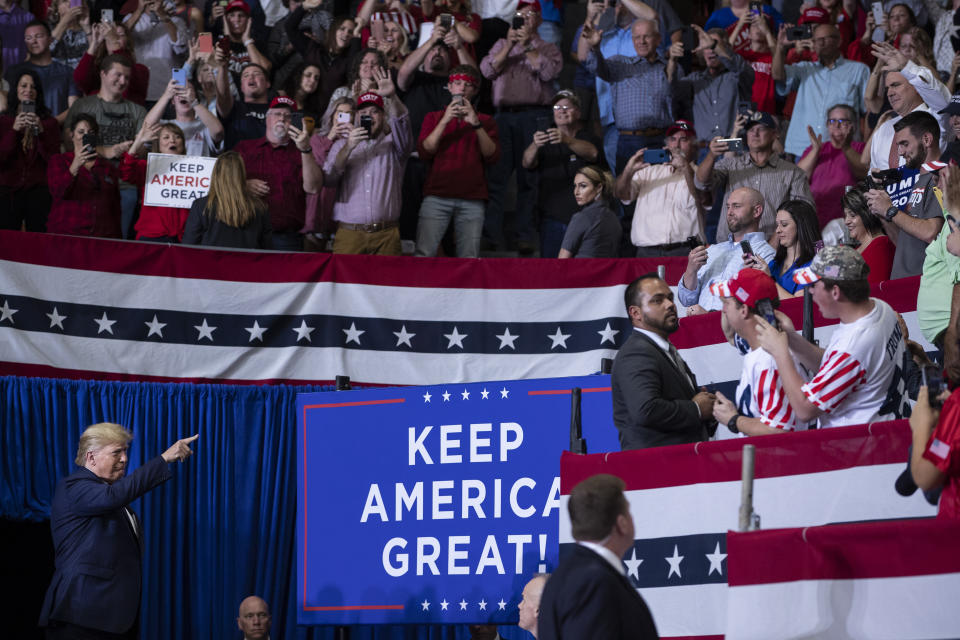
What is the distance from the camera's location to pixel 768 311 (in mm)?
5555

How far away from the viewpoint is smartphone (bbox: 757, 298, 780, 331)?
5543 mm

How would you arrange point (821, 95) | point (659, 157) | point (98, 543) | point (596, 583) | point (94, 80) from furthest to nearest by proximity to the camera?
1. point (94, 80)
2. point (821, 95)
3. point (659, 157)
4. point (98, 543)
5. point (596, 583)

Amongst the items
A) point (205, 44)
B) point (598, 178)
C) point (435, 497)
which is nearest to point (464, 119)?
point (598, 178)

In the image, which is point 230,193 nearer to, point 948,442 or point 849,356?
point 849,356

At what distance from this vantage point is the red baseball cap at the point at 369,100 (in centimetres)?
1056

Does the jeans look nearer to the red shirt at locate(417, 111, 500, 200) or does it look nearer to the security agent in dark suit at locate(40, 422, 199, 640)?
the red shirt at locate(417, 111, 500, 200)

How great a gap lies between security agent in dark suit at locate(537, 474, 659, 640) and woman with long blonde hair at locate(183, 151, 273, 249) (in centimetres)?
600

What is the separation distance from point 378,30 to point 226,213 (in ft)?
11.1

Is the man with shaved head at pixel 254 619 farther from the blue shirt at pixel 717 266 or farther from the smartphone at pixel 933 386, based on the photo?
the smartphone at pixel 933 386

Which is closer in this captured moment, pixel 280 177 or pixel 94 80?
pixel 280 177

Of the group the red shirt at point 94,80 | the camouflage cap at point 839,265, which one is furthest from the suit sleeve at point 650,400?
the red shirt at point 94,80

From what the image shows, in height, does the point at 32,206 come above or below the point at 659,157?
below

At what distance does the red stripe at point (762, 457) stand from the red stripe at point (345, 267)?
3.75 metres

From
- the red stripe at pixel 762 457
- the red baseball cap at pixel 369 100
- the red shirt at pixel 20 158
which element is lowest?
the red stripe at pixel 762 457
